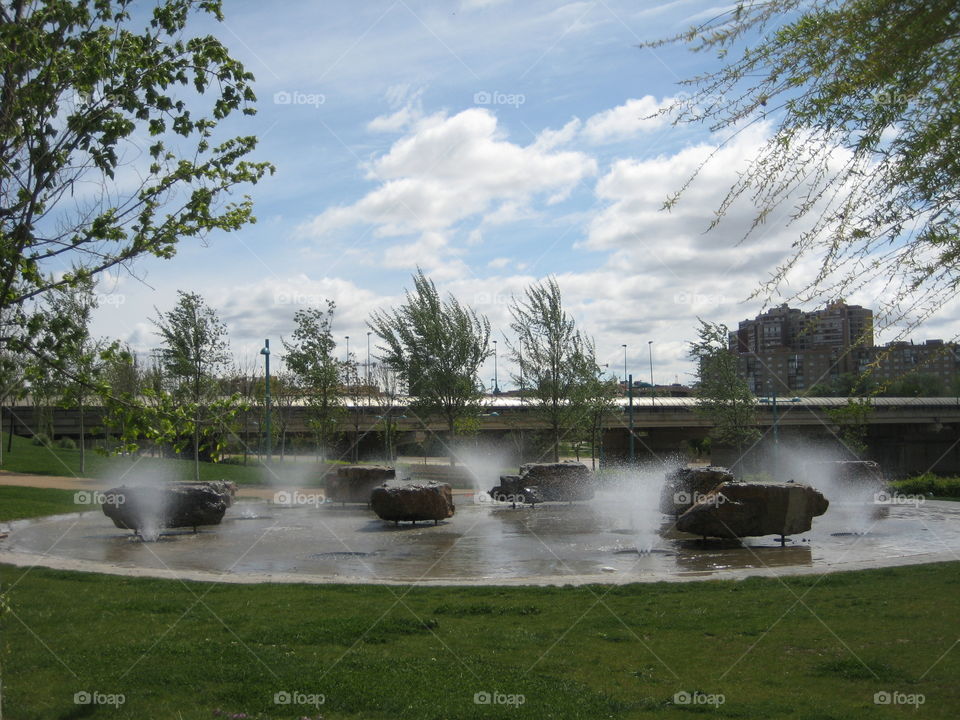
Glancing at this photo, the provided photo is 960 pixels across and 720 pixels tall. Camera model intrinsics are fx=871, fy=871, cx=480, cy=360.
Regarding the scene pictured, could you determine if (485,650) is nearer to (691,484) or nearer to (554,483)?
(691,484)

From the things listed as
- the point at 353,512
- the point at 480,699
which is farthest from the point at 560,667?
the point at 353,512

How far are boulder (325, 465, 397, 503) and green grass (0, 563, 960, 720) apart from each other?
14.7m

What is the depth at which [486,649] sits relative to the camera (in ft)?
25.5

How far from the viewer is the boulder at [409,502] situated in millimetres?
19703

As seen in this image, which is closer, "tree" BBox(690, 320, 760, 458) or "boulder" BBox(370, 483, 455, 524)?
"boulder" BBox(370, 483, 455, 524)

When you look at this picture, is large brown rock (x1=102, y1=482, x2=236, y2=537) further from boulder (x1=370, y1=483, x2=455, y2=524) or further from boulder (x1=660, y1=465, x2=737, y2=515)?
boulder (x1=660, y1=465, x2=737, y2=515)

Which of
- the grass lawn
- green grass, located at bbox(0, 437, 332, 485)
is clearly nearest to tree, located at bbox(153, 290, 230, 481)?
green grass, located at bbox(0, 437, 332, 485)

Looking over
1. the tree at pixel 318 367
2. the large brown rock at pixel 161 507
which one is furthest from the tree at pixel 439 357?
the large brown rock at pixel 161 507

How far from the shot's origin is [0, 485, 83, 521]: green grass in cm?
2103

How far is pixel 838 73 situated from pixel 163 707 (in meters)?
5.99

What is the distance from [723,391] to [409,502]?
20430mm

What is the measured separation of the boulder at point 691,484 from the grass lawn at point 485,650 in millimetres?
9063

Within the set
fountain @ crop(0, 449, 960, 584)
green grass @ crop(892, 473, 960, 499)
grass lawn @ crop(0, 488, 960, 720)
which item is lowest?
green grass @ crop(892, 473, 960, 499)

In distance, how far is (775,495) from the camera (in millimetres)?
15859
